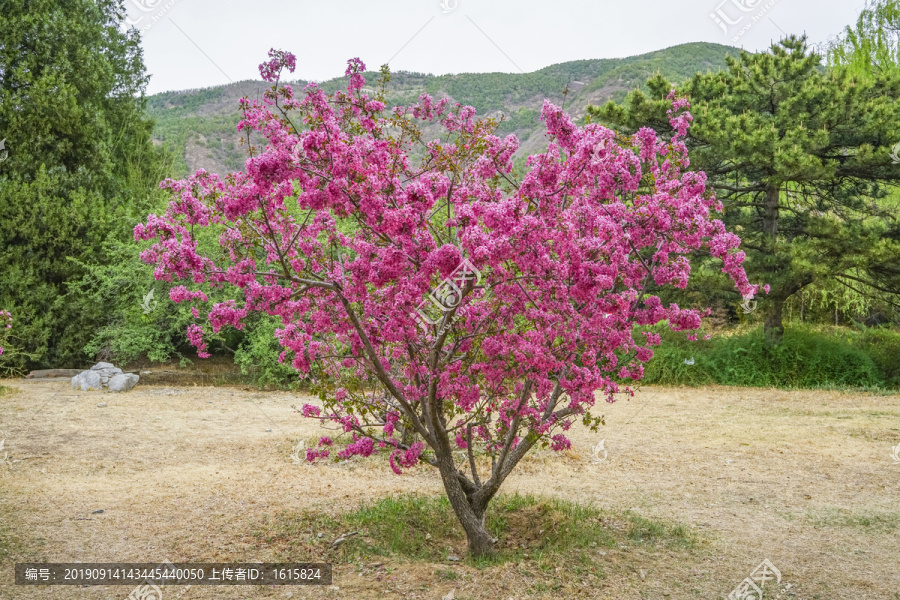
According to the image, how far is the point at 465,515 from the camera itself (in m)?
4.59

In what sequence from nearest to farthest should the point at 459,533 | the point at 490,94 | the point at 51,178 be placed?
the point at 459,533 → the point at 51,178 → the point at 490,94

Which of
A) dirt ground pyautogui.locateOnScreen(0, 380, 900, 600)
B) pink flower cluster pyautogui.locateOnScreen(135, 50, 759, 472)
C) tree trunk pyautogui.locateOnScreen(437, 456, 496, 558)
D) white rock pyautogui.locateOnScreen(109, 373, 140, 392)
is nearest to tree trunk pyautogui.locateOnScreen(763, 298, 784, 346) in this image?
dirt ground pyautogui.locateOnScreen(0, 380, 900, 600)

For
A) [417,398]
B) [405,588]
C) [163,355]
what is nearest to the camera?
[405,588]

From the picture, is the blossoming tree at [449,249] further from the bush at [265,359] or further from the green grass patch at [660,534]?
the bush at [265,359]

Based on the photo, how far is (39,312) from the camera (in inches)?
549

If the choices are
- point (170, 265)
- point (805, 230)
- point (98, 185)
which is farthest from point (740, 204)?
point (98, 185)

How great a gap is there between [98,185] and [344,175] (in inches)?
554

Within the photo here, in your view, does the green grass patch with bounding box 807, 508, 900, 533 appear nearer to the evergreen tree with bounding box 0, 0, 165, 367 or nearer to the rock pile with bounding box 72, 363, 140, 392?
the rock pile with bounding box 72, 363, 140, 392

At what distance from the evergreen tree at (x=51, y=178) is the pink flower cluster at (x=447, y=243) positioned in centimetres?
1137

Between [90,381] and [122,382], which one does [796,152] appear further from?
[90,381]

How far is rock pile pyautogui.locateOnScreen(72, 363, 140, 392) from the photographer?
1223cm

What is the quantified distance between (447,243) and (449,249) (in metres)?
0.35

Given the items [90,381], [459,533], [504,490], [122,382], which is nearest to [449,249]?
[459,533]

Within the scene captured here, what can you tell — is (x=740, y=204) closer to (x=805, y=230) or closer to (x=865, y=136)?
(x=805, y=230)
